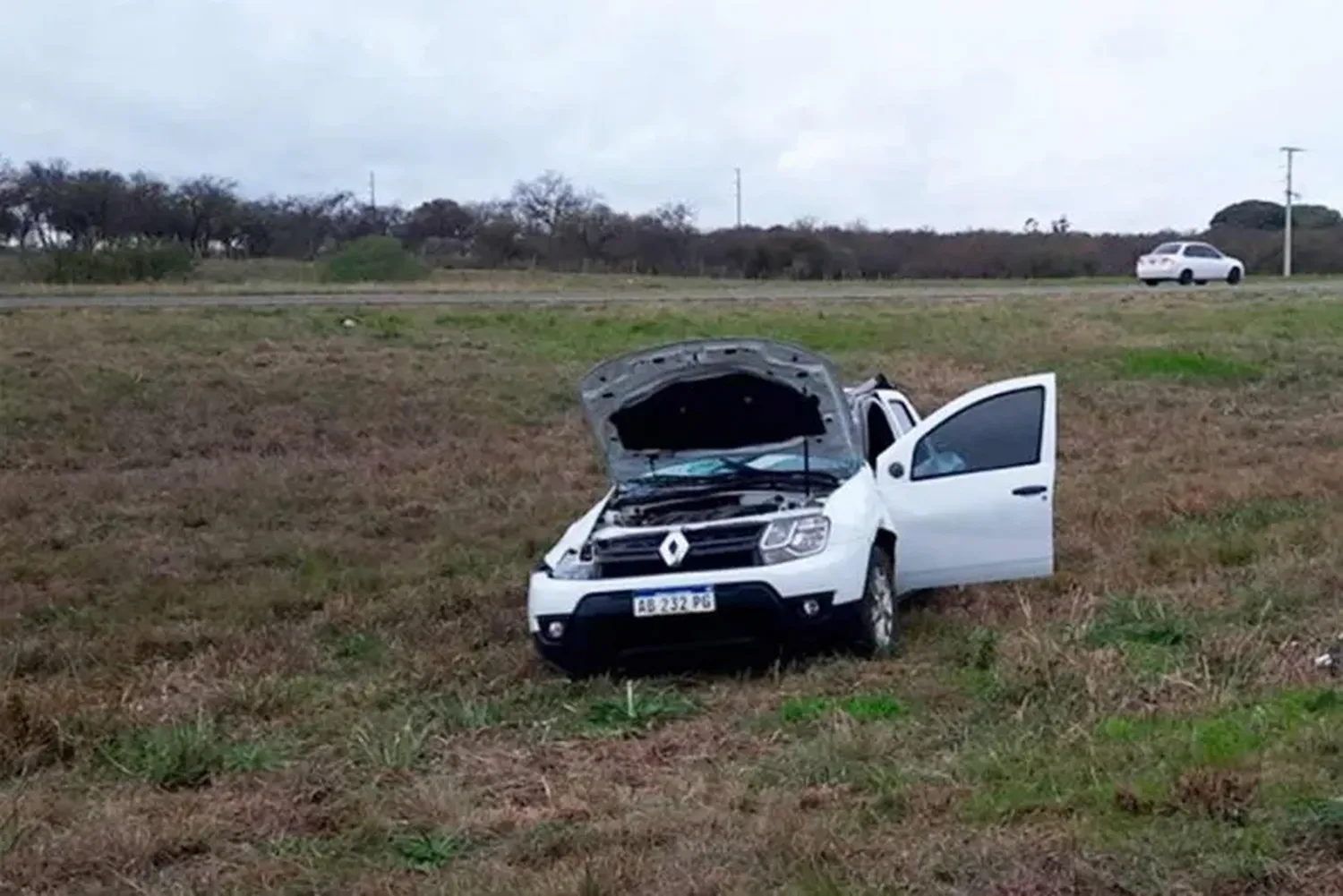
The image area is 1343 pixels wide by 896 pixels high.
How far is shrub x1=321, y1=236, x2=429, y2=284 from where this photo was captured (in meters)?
44.7

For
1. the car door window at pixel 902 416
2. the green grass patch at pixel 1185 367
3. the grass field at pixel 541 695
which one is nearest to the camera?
the grass field at pixel 541 695

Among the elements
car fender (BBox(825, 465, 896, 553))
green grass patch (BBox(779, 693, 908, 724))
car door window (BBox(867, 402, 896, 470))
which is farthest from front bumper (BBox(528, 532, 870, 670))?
car door window (BBox(867, 402, 896, 470))

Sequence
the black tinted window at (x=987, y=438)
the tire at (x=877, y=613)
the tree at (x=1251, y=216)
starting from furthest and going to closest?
the tree at (x=1251, y=216), the black tinted window at (x=987, y=438), the tire at (x=877, y=613)

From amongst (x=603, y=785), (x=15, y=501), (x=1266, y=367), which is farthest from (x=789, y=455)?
(x=1266, y=367)

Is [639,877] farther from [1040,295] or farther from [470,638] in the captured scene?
[1040,295]

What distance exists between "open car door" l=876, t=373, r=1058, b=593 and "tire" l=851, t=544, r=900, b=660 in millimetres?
554

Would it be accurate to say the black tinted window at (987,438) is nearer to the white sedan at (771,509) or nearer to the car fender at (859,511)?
the white sedan at (771,509)

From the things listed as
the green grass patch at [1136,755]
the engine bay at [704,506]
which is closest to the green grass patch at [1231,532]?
the engine bay at [704,506]

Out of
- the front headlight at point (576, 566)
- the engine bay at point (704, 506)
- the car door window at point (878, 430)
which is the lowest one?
the front headlight at point (576, 566)

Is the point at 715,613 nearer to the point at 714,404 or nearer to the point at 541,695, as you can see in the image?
the point at 541,695

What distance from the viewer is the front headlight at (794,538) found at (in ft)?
27.6

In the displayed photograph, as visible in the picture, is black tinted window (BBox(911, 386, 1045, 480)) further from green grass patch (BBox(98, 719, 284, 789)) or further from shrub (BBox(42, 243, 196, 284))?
shrub (BBox(42, 243, 196, 284))

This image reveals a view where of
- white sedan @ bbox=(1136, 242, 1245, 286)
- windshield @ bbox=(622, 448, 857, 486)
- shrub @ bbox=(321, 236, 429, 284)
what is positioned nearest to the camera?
windshield @ bbox=(622, 448, 857, 486)

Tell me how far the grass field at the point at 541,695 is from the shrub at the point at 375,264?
25445 millimetres
